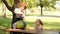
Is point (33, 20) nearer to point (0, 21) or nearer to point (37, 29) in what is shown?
point (37, 29)

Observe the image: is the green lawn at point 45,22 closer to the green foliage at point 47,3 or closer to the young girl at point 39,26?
the young girl at point 39,26

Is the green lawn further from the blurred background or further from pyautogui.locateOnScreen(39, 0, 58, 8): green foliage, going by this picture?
pyautogui.locateOnScreen(39, 0, 58, 8): green foliage

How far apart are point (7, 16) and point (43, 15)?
1.98 ft

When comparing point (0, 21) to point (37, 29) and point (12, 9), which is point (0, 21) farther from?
point (37, 29)

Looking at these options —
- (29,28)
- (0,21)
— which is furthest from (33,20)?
(0,21)

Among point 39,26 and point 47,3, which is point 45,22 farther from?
point 47,3

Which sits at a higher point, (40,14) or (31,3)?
(31,3)

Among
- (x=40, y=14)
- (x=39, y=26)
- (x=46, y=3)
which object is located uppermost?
(x=46, y=3)

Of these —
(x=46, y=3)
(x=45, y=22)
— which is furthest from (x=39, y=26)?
(x=46, y=3)

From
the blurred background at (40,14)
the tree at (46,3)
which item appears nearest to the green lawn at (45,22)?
the blurred background at (40,14)

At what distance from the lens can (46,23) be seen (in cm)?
527

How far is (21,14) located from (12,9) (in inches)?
6.9

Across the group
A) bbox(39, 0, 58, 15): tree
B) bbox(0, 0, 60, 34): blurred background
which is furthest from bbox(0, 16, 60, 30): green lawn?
bbox(39, 0, 58, 15): tree

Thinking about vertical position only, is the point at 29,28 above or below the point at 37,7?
below
